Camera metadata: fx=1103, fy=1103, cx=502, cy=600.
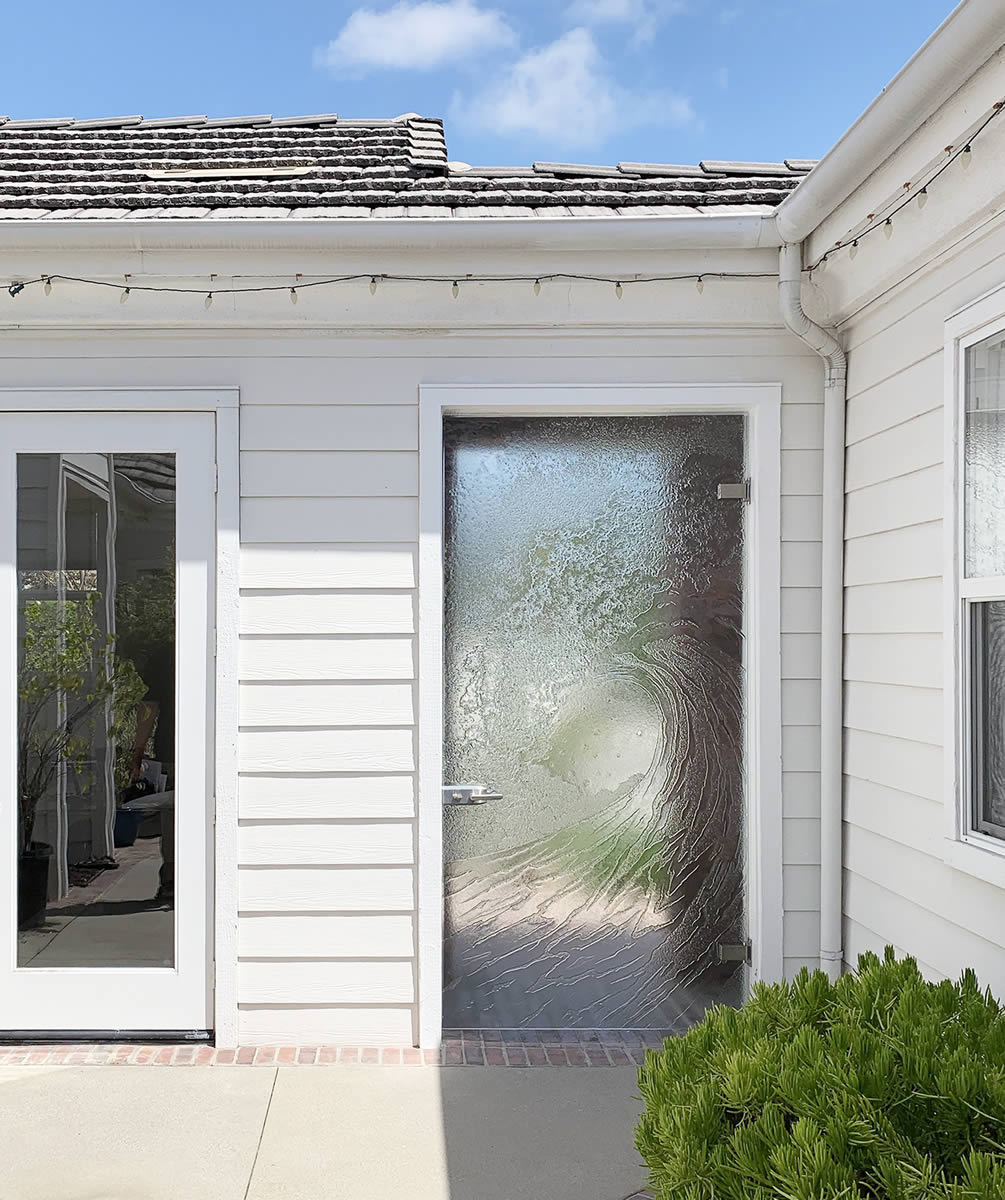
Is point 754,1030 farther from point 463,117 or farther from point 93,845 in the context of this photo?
point 463,117

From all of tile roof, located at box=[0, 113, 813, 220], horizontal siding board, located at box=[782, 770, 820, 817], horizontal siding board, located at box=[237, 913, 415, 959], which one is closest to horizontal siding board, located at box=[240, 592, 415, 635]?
horizontal siding board, located at box=[237, 913, 415, 959]

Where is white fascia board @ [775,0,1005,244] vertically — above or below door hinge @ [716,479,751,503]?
above

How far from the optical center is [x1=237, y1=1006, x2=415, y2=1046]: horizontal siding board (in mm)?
3580

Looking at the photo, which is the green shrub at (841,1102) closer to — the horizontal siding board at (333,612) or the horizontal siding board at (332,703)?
the horizontal siding board at (332,703)

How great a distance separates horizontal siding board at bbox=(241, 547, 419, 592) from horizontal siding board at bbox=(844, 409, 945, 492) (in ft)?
4.68

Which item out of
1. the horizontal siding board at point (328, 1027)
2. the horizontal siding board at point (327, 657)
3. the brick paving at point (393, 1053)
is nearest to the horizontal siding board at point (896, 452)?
the horizontal siding board at point (327, 657)

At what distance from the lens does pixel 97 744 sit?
11.7 ft

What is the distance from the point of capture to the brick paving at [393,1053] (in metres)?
3.46

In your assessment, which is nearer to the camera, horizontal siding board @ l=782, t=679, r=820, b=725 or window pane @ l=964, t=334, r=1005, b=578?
window pane @ l=964, t=334, r=1005, b=578

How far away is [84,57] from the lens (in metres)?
14.6

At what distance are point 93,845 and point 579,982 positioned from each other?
5.45 feet

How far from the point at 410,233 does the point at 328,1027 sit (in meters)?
2.53

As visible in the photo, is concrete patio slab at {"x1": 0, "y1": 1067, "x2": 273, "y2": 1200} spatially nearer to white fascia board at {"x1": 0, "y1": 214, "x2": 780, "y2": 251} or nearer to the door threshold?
the door threshold

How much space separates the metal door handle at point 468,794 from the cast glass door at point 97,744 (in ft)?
2.60
